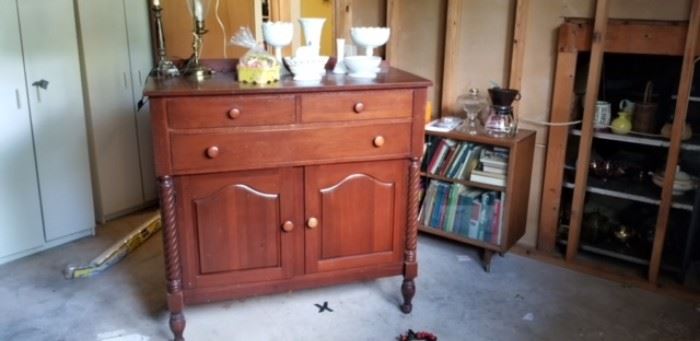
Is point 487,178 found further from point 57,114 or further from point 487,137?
point 57,114

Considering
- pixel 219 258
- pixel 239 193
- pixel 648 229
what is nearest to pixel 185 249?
pixel 219 258

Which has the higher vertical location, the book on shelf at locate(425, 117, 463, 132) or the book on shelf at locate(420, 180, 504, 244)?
the book on shelf at locate(425, 117, 463, 132)

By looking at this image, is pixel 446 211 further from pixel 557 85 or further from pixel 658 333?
pixel 658 333

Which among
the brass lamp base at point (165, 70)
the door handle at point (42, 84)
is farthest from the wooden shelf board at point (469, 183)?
the door handle at point (42, 84)

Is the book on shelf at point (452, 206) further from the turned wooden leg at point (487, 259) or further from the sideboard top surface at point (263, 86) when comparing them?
the sideboard top surface at point (263, 86)

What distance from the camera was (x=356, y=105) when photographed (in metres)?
2.15

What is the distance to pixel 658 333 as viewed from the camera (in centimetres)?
234

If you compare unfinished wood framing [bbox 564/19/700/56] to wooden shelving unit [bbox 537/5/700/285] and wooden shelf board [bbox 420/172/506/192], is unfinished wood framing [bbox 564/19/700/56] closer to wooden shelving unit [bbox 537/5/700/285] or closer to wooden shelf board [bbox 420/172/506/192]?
wooden shelving unit [bbox 537/5/700/285]

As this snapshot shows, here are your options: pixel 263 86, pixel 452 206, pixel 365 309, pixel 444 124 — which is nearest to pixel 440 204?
pixel 452 206

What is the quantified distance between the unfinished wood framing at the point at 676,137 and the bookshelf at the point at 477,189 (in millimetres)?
596

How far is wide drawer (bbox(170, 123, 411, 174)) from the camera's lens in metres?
2.01

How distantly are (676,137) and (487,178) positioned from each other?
814 mm

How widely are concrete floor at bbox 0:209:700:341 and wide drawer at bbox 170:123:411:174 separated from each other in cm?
69

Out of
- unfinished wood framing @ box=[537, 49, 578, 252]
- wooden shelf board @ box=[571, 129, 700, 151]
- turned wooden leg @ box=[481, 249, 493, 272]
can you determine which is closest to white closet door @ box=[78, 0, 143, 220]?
turned wooden leg @ box=[481, 249, 493, 272]
